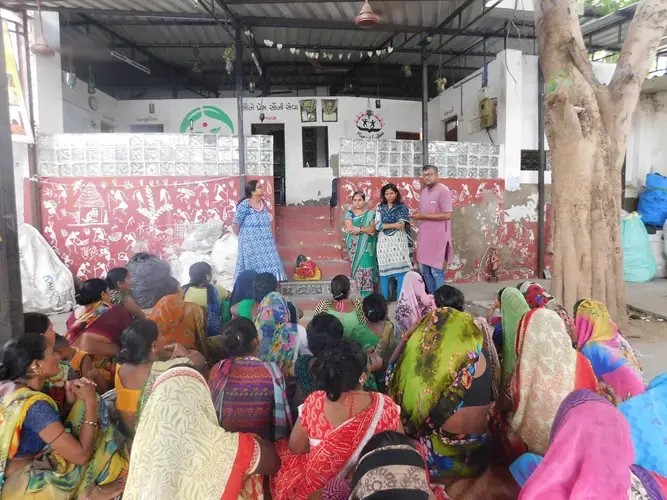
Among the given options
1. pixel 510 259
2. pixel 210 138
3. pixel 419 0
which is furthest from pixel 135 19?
pixel 510 259

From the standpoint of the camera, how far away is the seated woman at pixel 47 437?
5.62 feet

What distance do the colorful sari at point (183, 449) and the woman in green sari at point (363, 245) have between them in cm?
383

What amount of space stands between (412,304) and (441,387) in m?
1.29

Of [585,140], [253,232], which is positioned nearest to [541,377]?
[585,140]

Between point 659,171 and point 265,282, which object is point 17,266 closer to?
point 265,282

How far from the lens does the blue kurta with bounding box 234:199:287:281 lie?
17.1 ft

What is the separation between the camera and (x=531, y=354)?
6.71ft

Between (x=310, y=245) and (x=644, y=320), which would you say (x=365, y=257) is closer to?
(x=310, y=245)

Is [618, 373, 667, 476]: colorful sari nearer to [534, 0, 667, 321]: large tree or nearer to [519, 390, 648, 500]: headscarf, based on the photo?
[519, 390, 648, 500]: headscarf

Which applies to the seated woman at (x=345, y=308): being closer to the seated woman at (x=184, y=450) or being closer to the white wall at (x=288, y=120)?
the seated woman at (x=184, y=450)

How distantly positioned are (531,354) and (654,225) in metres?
8.20

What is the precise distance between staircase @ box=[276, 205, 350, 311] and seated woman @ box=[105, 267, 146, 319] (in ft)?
9.68

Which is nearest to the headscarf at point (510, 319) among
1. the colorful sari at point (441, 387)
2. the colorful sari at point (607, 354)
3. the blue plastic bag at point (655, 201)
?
the colorful sari at point (607, 354)

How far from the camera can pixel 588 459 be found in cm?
114
